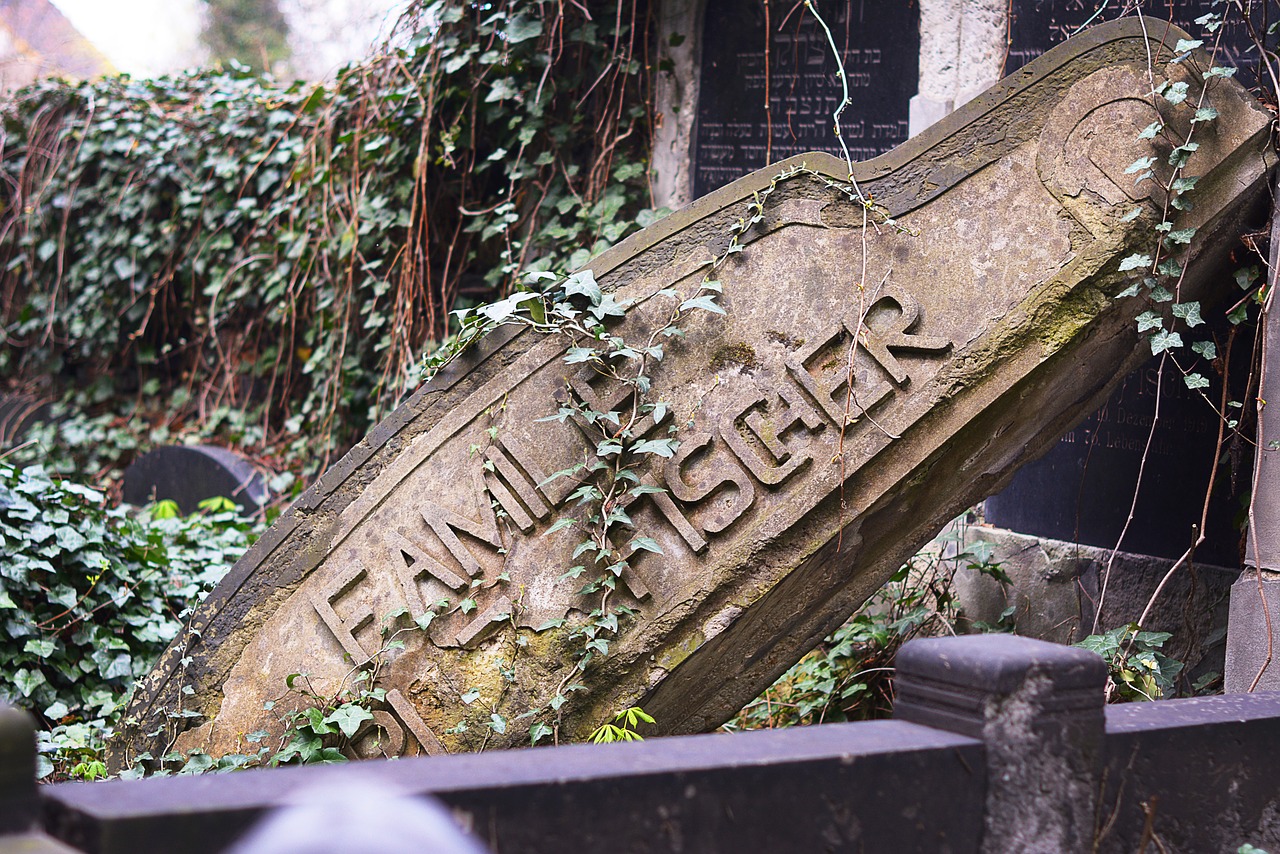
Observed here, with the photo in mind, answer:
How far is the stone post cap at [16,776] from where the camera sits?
1251mm

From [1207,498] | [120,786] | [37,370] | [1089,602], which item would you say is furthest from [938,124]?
[37,370]

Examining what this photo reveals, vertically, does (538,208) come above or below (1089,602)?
above

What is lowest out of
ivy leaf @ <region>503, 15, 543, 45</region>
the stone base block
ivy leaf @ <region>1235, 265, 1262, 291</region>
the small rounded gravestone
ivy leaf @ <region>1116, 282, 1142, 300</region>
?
the stone base block

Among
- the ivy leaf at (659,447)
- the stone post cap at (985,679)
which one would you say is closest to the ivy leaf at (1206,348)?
the stone post cap at (985,679)

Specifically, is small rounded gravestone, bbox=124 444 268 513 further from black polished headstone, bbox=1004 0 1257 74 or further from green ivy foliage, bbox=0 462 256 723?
black polished headstone, bbox=1004 0 1257 74

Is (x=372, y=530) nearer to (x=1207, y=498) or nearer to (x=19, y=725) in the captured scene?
(x=19, y=725)

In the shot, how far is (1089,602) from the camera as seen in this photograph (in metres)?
3.51

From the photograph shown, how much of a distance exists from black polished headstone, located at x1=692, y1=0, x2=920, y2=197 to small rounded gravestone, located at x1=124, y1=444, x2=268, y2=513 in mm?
3044

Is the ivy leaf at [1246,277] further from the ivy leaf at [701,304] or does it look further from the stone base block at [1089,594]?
the ivy leaf at [701,304]

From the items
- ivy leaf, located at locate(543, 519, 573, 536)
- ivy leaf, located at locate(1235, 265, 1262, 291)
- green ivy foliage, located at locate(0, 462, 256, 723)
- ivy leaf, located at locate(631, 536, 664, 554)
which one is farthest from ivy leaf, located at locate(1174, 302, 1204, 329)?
green ivy foliage, located at locate(0, 462, 256, 723)

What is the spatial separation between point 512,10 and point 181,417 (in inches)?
146

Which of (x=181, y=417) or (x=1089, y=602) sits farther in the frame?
(x=181, y=417)

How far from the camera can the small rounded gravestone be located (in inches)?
230

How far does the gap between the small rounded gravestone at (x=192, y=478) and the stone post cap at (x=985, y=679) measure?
460cm
